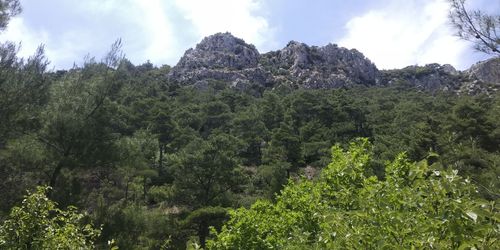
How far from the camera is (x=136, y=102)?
44.6 m

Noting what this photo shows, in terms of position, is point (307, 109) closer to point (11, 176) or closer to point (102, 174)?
point (102, 174)

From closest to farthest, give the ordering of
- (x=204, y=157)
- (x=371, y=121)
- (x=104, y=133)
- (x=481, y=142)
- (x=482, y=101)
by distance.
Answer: (x=104, y=133) → (x=204, y=157) → (x=481, y=142) → (x=482, y=101) → (x=371, y=121)

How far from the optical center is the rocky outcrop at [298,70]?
9988 centimetres

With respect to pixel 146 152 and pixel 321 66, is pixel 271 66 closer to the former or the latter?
pixel 321 66

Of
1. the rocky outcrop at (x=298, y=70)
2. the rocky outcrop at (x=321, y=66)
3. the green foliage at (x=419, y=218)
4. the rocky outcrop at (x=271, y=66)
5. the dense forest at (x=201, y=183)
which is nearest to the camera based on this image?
the green foliage at (x=419, y=218)

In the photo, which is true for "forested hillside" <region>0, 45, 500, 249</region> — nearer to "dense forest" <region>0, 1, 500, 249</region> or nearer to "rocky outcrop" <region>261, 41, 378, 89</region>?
"dense forest" <region>0, 1, 500, 249</region>

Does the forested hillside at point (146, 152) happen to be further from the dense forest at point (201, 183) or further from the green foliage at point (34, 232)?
the green foliage at point (34, 232)

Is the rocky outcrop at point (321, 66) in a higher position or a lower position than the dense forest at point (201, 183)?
higher

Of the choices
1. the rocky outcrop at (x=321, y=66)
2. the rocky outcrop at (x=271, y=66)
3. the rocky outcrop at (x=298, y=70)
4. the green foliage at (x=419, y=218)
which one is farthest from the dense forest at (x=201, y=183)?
the rocky outcrop at (x=321, y=66)

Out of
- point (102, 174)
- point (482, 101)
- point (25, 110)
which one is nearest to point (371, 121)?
point (482, 101)

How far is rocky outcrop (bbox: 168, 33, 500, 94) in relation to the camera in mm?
99875

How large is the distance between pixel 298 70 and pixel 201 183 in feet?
286

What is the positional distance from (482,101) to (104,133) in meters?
38.8

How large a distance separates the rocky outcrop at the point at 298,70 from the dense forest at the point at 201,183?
2271 inches
